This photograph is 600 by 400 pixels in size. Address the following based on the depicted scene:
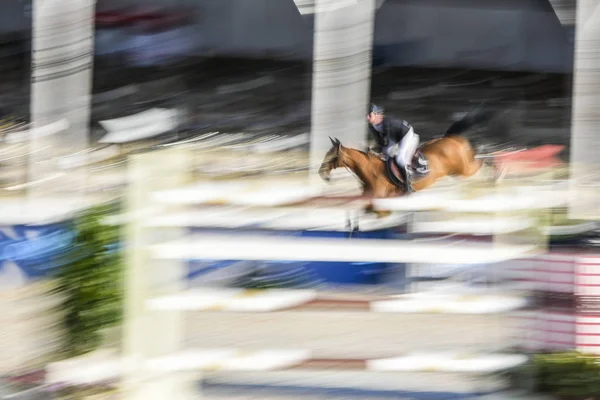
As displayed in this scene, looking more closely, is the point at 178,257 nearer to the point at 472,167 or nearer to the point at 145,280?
the point at 145,280

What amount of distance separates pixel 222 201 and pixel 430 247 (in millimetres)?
517

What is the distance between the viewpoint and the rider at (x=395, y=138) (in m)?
5.93

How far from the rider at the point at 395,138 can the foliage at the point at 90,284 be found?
12.9ft

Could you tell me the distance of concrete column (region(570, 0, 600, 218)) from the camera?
22.0 feet

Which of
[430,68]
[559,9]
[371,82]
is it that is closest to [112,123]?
[371,82]

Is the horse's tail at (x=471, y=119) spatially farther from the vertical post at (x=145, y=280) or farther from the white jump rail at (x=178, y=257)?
the vertical post at (x=145, y=280)

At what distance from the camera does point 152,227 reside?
192 cm

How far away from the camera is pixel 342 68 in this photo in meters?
6.51

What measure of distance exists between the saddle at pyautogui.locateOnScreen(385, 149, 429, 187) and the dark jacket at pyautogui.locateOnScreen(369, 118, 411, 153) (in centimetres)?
16

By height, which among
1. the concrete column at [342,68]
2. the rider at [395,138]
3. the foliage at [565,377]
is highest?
the concrete column at [342,68]

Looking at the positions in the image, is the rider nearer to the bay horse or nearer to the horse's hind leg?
the bay horse

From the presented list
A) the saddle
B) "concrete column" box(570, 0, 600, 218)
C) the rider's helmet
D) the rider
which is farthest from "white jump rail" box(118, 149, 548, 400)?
"concrete column" box(570, 0, 600, 218)

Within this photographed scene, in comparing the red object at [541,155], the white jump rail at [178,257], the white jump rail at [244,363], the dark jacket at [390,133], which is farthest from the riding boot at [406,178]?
the white jump rail at [178,257]

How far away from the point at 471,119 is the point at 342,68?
1.05 m
